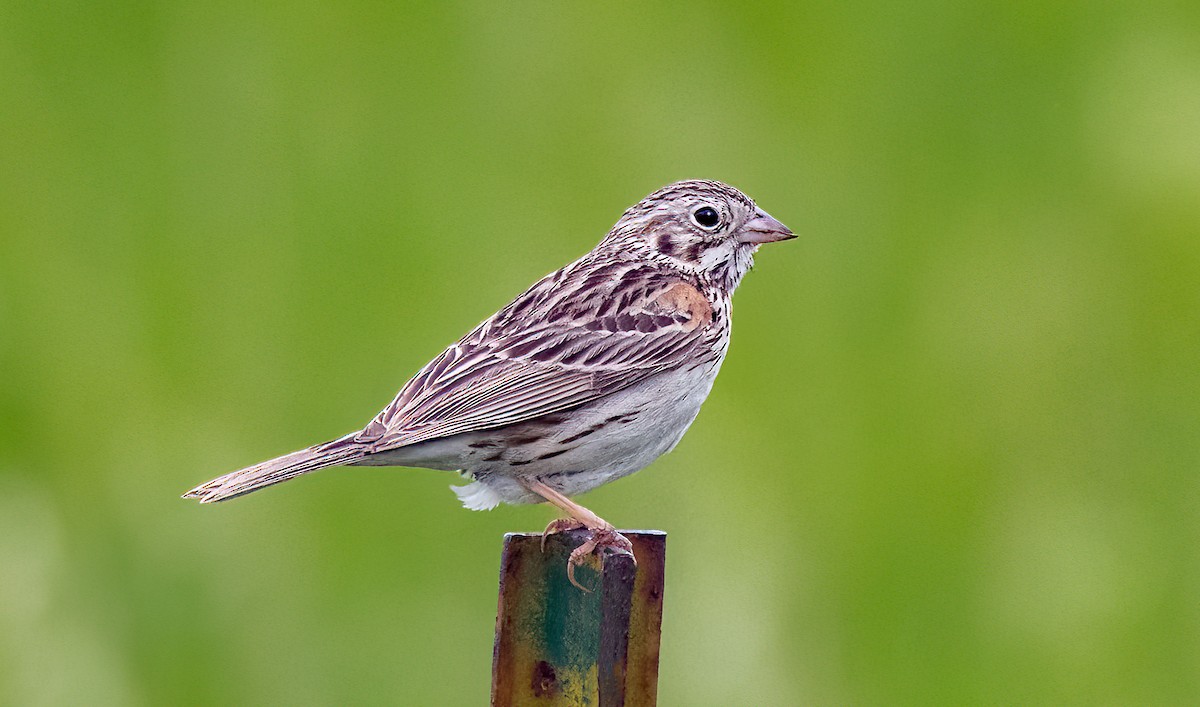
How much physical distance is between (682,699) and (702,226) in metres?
2.13

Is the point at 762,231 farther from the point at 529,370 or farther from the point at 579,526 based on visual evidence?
the point at 579,526

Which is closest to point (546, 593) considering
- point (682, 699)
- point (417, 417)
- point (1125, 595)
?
point (417, 417)

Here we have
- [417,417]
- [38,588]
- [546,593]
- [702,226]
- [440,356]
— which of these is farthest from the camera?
[38,588]

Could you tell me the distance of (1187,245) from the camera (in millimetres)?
8039

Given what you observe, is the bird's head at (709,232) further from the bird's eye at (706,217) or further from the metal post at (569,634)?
the metal post at (569,634)

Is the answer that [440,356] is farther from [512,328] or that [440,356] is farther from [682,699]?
[682,699]

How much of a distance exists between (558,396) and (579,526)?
433 millimetres

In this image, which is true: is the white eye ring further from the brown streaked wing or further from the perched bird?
the brown streaked wing

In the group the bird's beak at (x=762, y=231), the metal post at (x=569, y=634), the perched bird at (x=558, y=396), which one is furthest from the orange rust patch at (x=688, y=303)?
the metal post at (x=569, y=634)

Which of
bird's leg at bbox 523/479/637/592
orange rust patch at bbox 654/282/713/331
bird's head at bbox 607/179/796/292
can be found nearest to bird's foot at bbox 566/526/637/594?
bird's leg at bbox 523/479/637/592

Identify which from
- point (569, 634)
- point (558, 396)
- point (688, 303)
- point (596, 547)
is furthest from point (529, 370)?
point (569, 634)

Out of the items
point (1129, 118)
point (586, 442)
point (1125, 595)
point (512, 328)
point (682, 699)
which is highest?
point (1129, 118)

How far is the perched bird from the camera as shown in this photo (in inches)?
194

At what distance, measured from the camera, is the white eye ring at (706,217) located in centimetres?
604
